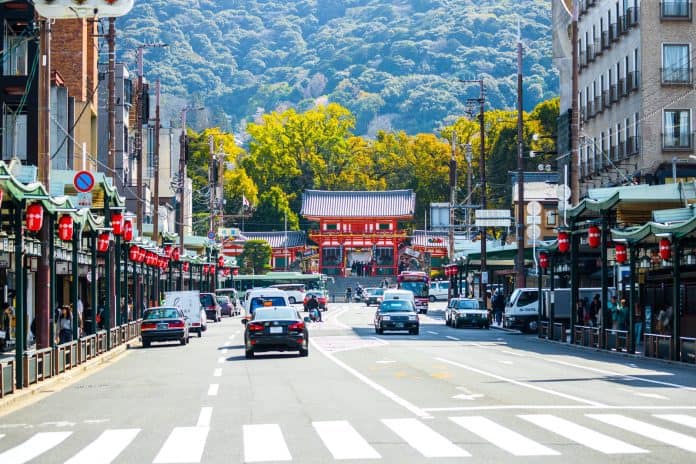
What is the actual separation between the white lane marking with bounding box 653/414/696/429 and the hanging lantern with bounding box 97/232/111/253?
83.4ft

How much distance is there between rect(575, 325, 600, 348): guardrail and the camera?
41812 millimetres

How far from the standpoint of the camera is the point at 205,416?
1888 centimetres

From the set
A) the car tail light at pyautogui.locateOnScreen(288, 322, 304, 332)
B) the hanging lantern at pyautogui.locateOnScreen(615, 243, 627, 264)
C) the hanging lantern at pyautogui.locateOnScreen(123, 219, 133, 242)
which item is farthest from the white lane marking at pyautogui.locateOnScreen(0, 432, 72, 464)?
the hanging lantern at pyautogui.locateOnScreen(615, 243, 627, 264)

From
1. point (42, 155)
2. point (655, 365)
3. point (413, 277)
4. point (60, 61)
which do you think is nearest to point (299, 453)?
point (42, 155)

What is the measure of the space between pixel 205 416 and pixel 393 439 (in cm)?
452

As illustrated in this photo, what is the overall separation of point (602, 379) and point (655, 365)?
693 cm

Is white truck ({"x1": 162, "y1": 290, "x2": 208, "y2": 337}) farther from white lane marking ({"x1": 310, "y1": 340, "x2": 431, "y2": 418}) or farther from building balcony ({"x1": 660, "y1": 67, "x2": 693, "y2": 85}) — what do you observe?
building balcony ({"x1": 660, "y1": 67, "x2": 693, "y2": 85})

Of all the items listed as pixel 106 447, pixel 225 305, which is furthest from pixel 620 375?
pixel 225 305

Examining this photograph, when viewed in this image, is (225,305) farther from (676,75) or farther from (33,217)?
(33,217)

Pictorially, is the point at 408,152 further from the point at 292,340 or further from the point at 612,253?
the point at 292,340

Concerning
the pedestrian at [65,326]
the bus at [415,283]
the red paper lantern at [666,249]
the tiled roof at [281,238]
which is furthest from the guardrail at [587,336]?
the tiled roof at [281,238]

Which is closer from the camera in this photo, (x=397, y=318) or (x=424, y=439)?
(x=424, y=439)

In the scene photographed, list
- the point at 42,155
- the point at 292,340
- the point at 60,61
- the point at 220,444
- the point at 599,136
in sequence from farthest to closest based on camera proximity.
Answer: the point at 599,136 → the point at 60,61 → the point at 292,340 → the point at 42,155 → the point at 220,444

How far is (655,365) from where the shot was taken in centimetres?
Answer: 3275
